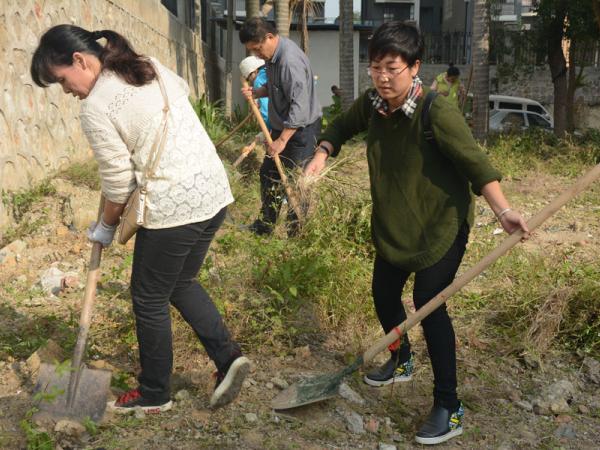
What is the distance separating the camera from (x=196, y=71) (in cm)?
1583

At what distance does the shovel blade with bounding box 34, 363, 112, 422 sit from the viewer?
3000mm

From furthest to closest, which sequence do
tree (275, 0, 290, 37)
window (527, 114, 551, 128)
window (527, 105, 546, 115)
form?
window (527, 105, 546, 115), window (527, 114, 551, 128), tree (275, 0, 290, 37)

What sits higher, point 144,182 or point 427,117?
point 427,117

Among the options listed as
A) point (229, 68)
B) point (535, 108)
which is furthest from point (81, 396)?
point (535, 108)

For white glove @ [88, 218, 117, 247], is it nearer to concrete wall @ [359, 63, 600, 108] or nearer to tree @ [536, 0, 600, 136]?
tree @ [536, 0, 600, 136]

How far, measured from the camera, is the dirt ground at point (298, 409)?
2.98 meters

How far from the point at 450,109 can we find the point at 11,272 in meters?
3.32

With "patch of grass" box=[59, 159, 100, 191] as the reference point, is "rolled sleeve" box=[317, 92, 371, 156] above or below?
above

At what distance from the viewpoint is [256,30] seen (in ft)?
16.9

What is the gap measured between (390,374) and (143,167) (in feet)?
5.21

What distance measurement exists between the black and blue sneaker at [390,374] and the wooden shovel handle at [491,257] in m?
0.48

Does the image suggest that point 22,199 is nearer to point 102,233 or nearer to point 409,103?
point 102,233

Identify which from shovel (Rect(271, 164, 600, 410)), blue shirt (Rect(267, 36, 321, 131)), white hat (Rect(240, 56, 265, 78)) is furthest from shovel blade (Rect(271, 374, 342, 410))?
white hat (Rect(240, 56, 265, 78))

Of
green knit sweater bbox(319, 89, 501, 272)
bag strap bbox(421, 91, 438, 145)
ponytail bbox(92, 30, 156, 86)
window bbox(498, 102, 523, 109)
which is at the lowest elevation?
window bbox(498, 102, 523, 109)
